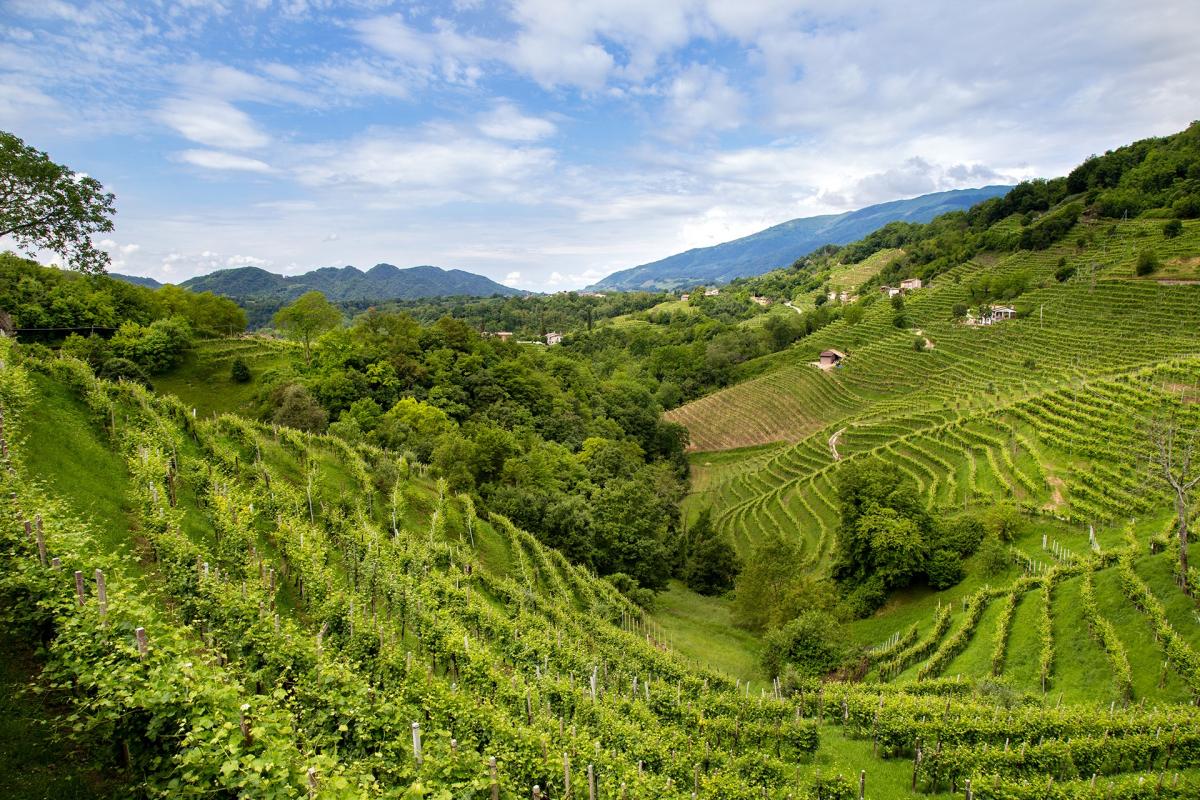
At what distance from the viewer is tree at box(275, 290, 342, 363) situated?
65438 millimetres

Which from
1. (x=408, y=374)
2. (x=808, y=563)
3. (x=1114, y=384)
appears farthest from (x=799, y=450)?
(x=408, y=374)

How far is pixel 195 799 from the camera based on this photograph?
6637mm

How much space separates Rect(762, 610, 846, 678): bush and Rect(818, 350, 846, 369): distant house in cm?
6255

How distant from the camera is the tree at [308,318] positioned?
215ft

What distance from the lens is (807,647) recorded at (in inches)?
992

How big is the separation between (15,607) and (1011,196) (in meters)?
148

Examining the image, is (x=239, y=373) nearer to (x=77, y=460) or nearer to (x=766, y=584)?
(x=77, y=460)

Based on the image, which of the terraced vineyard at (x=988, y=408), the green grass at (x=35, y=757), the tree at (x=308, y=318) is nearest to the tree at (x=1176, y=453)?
the terraced vineyard at (x=988, y=408)

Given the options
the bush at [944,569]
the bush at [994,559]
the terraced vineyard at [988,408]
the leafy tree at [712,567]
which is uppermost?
the terraced vineyard at [988,408]

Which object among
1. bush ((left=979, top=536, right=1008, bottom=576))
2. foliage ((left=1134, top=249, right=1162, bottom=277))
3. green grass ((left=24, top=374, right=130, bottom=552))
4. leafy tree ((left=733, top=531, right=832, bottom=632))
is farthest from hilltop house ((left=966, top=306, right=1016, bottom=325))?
green grass ((left=24, top=374, right=130, bottom=552))

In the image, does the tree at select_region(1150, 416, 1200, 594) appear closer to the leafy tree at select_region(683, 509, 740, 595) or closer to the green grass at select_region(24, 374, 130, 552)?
the leafy tree at select_region(683, 509, 740, 595)

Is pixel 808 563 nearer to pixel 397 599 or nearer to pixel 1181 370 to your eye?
pixel 1181 370

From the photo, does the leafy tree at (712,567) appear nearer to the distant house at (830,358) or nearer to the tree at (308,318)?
the tree at (308,318)

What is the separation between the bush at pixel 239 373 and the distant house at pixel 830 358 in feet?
238
